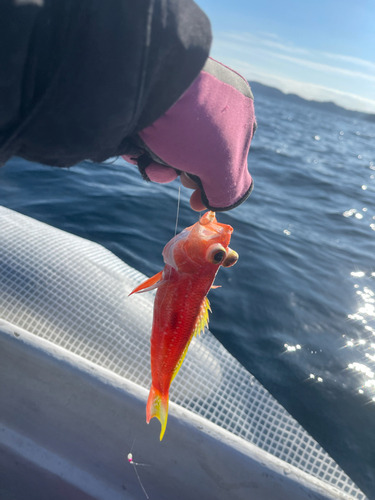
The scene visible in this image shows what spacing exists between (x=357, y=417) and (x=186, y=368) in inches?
84.6

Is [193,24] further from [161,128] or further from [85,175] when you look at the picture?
[85,175]

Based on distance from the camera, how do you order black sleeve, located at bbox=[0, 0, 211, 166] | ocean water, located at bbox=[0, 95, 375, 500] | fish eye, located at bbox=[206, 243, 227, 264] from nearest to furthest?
black sleeve, located at bbox=[0, 0, 211, 166] → fish eye, located at bbox=[206, 243, 227, 264] → ocean water, located at bbox=[0, 95, 375, 500]

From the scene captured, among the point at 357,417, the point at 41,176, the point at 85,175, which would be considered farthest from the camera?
the point at 85,175

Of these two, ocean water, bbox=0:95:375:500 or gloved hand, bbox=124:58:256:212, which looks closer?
gloved hand, bbox=124:58:256:212

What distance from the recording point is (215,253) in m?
1.97

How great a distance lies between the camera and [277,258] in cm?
637

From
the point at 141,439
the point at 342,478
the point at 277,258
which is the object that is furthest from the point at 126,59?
the point at 277,258

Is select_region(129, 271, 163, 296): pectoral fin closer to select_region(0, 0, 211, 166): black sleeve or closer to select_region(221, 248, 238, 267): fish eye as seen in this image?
select_region(221, 248, 238, 267): fish eye

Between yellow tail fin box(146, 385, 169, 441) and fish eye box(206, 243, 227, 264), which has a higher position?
fish eye box(206, 243, 227, 264)

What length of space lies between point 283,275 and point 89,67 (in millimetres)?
5276

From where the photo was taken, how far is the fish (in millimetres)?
2027

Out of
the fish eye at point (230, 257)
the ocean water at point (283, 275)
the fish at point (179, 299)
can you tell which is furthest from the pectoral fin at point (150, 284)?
the ocean water at point (283, 275)

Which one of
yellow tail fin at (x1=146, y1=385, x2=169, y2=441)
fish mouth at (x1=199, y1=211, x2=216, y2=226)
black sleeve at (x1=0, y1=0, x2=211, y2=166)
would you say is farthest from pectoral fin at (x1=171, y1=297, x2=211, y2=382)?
black sleeve at (x1=0, y1=0, x2=211, y2=166)

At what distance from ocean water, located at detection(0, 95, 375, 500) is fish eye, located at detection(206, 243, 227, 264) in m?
2.43
